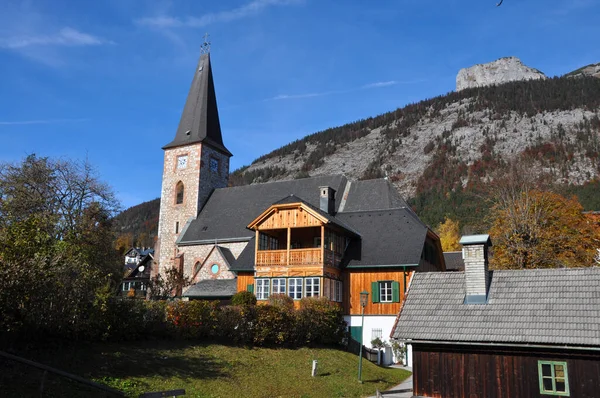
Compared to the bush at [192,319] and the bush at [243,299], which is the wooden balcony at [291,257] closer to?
the bush at [243,299]

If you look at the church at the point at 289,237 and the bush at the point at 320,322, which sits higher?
the church at the point at 289,237

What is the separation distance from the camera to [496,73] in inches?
6604

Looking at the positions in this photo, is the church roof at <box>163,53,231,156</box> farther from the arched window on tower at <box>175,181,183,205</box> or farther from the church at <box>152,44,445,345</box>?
the arched window on tower at <box>175,181,183,205</box>

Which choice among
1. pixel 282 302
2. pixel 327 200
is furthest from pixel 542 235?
pixel 282 302

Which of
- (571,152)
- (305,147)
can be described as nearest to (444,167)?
(571,152)

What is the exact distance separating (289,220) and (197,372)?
1401 cm

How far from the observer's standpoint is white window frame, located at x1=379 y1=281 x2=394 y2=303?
27.0 meters

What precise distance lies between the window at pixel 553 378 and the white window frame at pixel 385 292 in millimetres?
14212

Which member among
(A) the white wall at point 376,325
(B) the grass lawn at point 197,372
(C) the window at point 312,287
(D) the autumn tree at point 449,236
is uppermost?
(D) the autumn tree at point 449,236

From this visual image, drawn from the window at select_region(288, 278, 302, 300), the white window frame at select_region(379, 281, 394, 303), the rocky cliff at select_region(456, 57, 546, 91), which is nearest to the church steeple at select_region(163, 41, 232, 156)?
the window at select_region(288, 278, 302, 300)

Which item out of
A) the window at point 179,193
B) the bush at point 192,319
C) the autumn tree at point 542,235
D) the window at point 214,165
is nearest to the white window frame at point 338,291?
the autumn tree at point 542,235

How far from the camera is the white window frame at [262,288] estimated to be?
92.6 ft

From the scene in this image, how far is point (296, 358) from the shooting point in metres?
19.7

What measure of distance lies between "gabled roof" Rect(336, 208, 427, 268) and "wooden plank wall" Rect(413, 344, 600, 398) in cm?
1248
